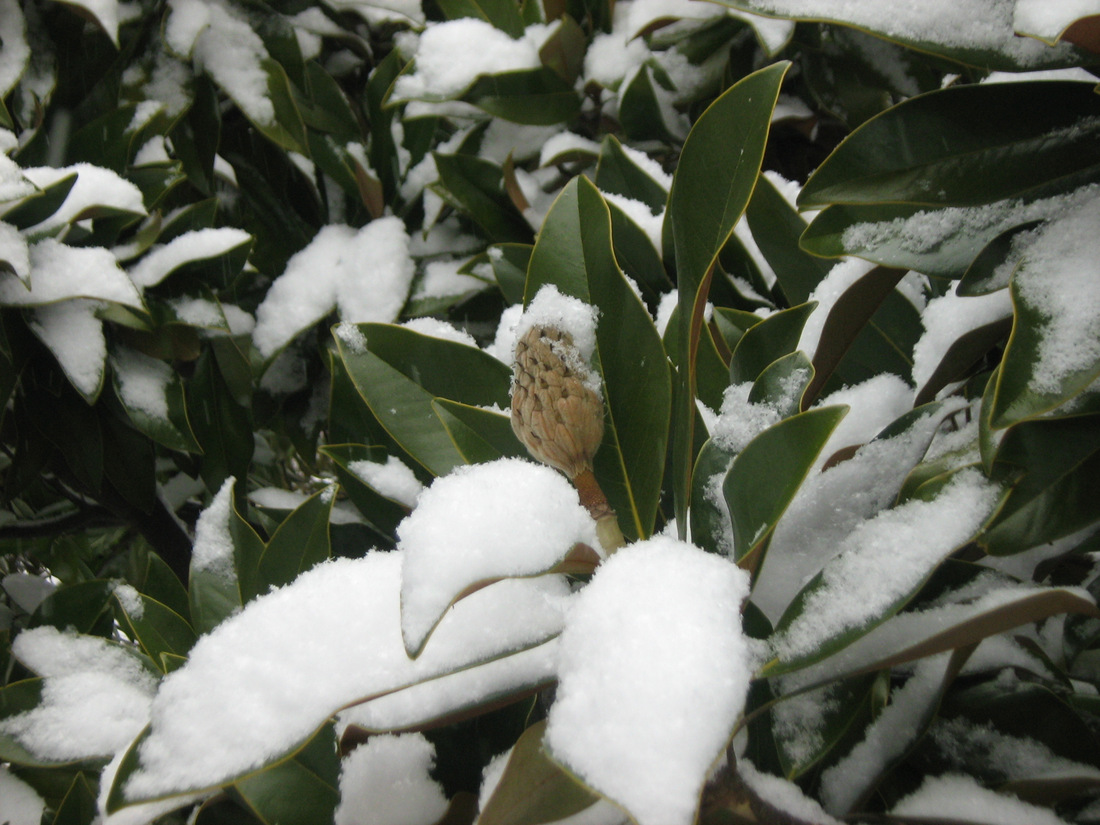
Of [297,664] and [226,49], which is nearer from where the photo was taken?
[297,664]

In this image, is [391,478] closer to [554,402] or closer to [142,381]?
[554,402]

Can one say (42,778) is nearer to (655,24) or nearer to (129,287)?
(129,287)

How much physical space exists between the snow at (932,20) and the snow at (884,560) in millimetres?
283

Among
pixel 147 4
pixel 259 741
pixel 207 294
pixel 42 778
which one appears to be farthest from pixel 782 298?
pixel 147 4

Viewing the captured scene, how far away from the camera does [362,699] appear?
0.40m

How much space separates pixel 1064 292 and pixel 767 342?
0.17 metres

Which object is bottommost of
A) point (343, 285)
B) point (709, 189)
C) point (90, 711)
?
point (90, 711)

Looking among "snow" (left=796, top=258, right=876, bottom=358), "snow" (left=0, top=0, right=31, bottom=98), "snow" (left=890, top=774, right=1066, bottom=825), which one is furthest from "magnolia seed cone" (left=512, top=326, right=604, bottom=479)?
"snow" (left=0, top=0, right=31, bottom=98)

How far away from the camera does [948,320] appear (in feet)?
1.94

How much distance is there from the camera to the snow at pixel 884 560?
0.39 metres

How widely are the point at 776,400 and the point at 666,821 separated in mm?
265

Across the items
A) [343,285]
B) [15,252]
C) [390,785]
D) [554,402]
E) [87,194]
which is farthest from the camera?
[343,285]

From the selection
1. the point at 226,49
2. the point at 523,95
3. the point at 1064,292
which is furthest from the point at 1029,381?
the point at 226,49

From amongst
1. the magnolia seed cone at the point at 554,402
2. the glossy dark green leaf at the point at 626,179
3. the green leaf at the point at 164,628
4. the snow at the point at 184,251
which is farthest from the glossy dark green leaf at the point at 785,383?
the snow at the point at 184,251
